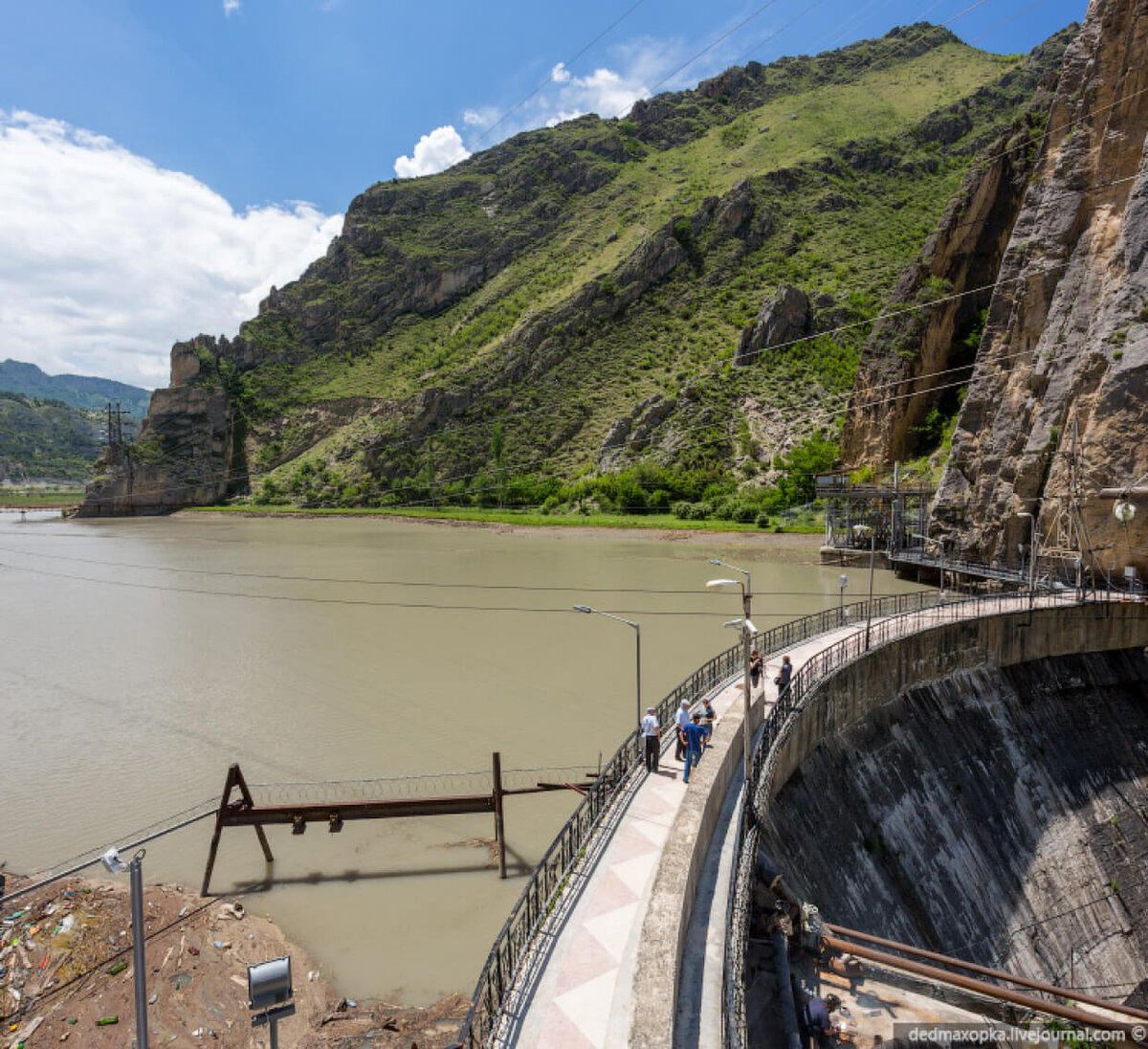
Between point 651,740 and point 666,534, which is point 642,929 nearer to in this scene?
point 651,740

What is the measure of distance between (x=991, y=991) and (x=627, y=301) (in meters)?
99.6

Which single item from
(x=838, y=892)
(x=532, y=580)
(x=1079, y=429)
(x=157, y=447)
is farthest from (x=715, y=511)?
(x=157, y=447)

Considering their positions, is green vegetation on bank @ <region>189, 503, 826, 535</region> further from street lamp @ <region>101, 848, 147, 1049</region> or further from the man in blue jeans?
street lamp @ <region>101, 848, 147, 1049</region>

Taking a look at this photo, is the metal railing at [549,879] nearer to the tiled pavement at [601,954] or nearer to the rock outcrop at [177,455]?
the tiled pavement at [601,954]

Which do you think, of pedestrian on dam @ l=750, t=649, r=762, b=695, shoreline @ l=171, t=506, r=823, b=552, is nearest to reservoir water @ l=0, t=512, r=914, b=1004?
shoreline @ l=171, t=506, r=823, b=552

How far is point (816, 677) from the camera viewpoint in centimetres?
1455

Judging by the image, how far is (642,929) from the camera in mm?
6559

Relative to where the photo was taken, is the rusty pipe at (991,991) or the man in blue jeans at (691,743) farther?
the man in blue jeans at (691,743)

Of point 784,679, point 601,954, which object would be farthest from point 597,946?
point 784,679

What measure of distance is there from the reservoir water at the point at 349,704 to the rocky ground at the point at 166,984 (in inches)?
21.2

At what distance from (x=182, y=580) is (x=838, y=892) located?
40983 millimetres

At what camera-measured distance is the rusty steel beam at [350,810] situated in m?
11.1

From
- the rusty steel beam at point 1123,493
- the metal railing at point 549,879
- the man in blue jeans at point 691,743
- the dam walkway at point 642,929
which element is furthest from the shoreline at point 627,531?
the dam walkway at point 642,929

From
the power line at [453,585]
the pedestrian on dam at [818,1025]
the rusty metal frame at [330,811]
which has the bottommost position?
the pedestrian on dam at [818,1025]
